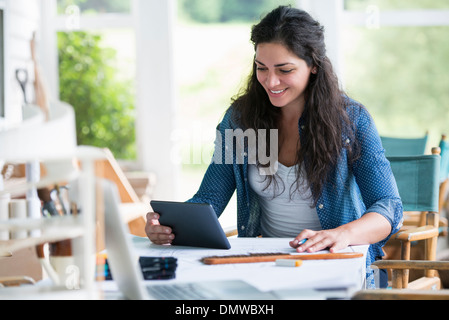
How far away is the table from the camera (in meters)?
1.36

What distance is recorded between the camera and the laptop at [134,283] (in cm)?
114

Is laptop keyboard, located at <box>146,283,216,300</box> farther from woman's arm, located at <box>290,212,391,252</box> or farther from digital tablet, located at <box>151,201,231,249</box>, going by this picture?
woman's arm, located at <box>290,212,391,252</box>

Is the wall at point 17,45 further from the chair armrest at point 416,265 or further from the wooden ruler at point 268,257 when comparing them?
the chair armrest at point 416,265

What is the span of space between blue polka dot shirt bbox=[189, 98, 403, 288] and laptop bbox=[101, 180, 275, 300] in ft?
2.57

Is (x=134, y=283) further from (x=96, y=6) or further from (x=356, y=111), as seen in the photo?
(x=96, y=6)

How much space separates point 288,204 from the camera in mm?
2193

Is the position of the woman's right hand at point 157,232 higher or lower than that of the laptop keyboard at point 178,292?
higher

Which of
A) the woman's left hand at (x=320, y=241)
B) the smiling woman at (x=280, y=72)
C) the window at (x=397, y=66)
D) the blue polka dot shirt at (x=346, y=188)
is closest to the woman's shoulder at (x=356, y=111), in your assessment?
the blue polka dot shirt at (x=346, y=188)

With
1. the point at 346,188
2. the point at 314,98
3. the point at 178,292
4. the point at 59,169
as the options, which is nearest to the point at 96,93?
the point at 314,98

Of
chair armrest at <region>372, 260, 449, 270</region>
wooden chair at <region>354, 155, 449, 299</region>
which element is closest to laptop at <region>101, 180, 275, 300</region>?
chair armrest at <region>372, 260, 449, 270</region>

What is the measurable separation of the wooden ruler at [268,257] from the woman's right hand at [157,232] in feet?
0.77

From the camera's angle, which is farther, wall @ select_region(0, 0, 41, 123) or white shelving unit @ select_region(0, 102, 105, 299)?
wall @ select_region(0, 0, 41, 123)

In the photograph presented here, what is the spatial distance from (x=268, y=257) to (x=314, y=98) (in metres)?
0.81
